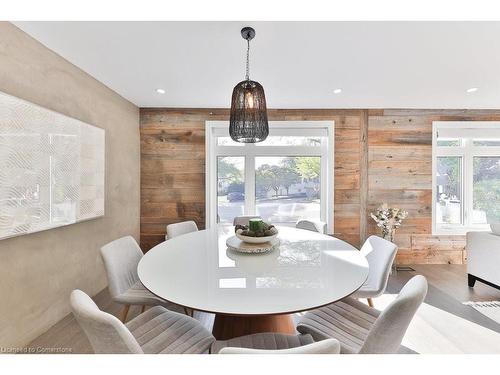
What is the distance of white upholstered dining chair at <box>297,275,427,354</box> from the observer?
0.90 meters

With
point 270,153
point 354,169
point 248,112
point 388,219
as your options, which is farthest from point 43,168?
point 388,219

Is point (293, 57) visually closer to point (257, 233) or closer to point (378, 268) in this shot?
point (257, 233)

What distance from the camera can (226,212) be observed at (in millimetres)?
3635

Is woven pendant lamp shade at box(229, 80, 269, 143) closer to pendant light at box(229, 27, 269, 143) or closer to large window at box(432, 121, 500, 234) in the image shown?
pendant light at box(229, 27, 269, 143)

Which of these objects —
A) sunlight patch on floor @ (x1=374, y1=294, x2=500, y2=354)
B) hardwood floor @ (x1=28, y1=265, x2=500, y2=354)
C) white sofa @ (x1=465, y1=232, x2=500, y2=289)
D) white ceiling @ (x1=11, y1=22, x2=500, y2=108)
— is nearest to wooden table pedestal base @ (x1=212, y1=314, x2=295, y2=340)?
hardwood floor @ (x1=28, y1=265, x2=500, y2=354)

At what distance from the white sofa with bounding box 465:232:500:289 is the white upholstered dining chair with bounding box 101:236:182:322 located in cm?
311

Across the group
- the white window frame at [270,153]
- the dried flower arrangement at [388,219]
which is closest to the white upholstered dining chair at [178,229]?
the white window frame at [270,153]

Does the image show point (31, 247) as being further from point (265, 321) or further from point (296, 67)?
point (296, 67)

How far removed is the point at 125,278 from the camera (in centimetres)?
172

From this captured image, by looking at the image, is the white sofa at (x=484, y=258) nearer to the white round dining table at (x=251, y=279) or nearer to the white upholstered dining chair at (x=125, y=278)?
the white round dining table at (x=251, y=279)

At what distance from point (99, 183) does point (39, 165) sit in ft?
2.50

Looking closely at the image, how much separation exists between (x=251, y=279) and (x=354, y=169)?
2.88m

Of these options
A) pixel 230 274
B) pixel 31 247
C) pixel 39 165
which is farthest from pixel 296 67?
pixel 31 247

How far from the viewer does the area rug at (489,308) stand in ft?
7.12
